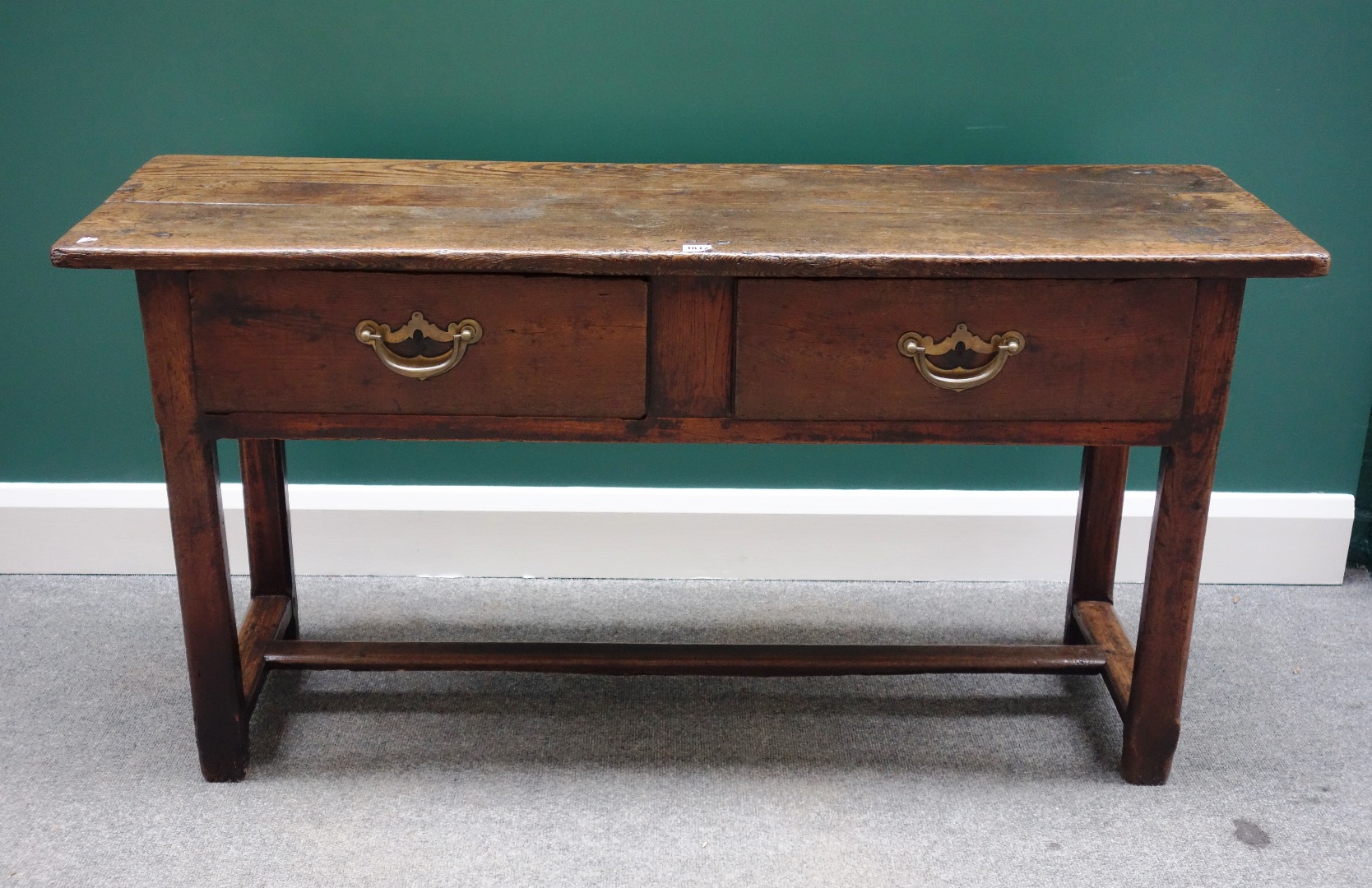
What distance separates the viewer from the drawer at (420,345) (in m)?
1.67

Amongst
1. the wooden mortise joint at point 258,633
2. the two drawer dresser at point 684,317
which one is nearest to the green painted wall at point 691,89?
the two drawer dresser at point 684,317

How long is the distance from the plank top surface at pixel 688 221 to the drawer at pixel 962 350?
0.04 metres

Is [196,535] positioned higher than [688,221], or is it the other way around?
[688,221]

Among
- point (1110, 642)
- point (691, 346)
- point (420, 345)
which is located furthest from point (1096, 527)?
point (420, 345)

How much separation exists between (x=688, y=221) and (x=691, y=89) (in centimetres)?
59

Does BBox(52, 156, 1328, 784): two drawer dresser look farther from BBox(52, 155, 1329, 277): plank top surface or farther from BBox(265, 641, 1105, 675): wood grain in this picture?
BBox(265, 641, 1105, 675): wood grain

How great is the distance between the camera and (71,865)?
1.82m

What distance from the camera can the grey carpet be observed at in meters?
1.84

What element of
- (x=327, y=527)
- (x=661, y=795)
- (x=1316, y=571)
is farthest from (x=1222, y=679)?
(x=327, y=527)

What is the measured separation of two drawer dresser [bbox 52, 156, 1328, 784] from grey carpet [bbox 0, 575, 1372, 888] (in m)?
0.33

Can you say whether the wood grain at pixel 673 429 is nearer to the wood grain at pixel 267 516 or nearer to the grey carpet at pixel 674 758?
the wood grain at pixel 267 516

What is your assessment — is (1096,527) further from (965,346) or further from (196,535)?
(196,535)

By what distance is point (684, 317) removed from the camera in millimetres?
1690

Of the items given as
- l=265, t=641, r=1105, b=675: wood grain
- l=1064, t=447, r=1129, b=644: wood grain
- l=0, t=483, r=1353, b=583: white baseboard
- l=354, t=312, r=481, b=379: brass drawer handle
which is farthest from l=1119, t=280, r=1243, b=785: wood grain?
l=354, t=312, r=481, b=379: brass drawer handle
